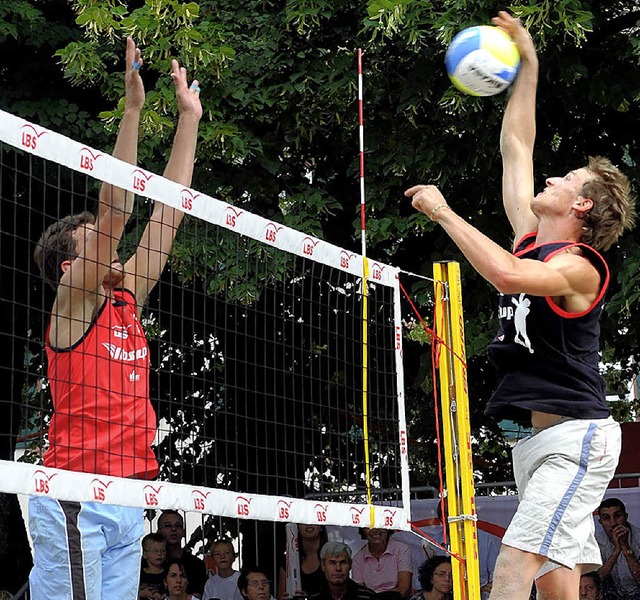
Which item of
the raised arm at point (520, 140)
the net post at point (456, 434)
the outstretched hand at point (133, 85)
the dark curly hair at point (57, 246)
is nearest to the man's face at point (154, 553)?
the net post at point (456, 434)

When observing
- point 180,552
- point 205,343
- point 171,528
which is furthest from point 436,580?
point 205,343

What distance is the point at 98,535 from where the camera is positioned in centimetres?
439

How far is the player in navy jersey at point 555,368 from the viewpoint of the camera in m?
4.24

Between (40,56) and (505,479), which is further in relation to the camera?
(505,479)

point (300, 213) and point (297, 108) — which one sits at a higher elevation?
point (297, 108)

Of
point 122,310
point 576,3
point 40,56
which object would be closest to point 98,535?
point 122,310

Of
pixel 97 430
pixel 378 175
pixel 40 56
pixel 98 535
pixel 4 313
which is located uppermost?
pixel 40 56

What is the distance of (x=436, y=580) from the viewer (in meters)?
9.28

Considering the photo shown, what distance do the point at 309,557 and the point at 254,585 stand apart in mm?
761

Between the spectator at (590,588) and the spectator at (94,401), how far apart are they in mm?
5160

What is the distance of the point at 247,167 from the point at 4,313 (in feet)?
8.55

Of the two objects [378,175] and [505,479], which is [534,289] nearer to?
[378,175]

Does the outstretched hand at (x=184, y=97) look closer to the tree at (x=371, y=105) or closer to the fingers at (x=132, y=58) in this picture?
the fingers at (x=132, y=58)

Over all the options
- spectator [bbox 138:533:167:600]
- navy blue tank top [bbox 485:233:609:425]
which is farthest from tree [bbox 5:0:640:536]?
navy blue tank top [bbox 485:233:609:425]
